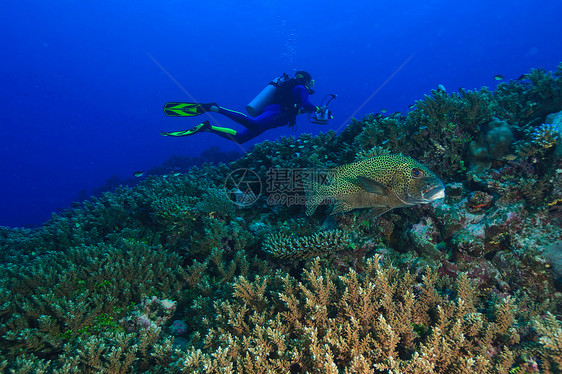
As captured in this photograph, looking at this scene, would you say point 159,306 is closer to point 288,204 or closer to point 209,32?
point 288,204

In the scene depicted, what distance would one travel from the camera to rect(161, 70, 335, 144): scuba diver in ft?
30.7

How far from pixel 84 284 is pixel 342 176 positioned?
3960mm

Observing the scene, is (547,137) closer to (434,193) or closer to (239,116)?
(434,193)

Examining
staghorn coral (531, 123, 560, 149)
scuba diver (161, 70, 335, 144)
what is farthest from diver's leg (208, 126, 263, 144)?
staghorn coral (531, 123, 560, 149)

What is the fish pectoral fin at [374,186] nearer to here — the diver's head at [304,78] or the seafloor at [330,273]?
the seafloor at [330,273]

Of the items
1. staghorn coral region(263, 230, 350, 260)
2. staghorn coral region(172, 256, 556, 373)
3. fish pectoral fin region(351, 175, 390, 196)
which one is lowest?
staghorn coral region(172, 256, 556, 373)

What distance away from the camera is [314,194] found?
11.4 feet

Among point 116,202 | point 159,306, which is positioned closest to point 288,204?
point 159,306

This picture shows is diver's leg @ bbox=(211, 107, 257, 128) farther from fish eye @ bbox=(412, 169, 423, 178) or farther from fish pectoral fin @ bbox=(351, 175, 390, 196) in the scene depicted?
fish eye @ bbox=(412, 169, 423, 178)

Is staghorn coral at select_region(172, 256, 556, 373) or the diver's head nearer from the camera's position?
staghorn coral at select_region(172, 256, 556, 373)
